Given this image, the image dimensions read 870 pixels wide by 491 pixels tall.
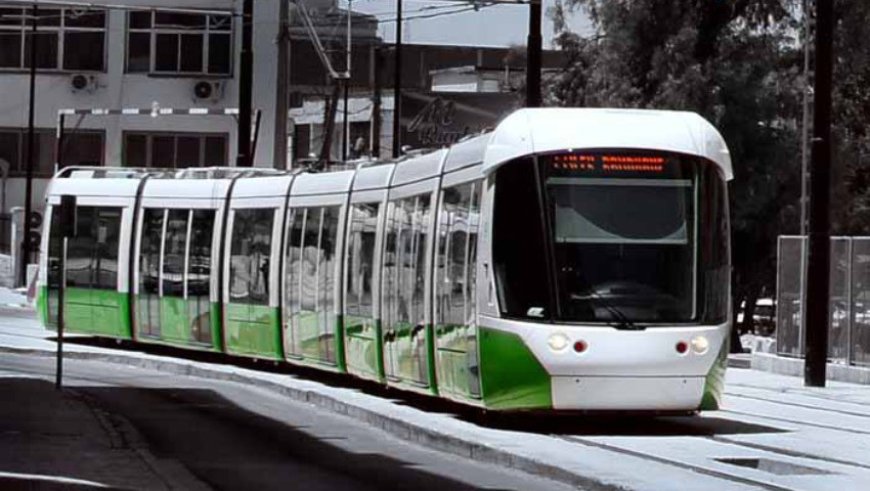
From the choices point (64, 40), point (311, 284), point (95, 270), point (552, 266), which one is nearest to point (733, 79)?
point (95, 270)

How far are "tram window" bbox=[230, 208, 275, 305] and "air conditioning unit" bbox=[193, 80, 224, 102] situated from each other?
3752cm

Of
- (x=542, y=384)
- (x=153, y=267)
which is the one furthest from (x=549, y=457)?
(x=153, y=267)

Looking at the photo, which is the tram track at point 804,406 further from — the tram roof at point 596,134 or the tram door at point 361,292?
the tram door at point 361,292

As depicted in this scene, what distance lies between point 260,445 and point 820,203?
11.3 metres

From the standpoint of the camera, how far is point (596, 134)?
2031 centimetres

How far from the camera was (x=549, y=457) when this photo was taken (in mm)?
17203

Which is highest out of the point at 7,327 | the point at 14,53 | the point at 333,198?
the point at 14,53

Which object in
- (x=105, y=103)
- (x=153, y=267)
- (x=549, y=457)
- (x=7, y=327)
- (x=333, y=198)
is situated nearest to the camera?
(x=549, y=457)

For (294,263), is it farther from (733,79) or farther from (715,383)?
(733,79)

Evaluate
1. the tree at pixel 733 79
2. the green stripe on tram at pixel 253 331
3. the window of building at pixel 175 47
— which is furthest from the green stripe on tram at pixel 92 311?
the window of building at pixel 175 47

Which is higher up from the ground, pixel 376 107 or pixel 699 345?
pixel 376 107

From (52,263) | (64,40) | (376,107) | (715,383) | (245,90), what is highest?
(64,40)

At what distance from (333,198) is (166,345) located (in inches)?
336

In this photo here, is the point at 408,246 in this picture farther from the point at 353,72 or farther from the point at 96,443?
the point at 353,72
